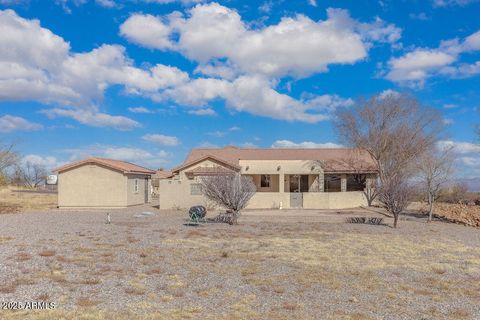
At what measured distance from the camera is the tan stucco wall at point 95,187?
3162 centimetres

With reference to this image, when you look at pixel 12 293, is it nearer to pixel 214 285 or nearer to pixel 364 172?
pixel 214 285

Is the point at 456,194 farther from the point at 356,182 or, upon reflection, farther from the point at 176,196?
the point at 176,196

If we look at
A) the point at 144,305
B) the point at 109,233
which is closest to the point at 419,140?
the point at 109,233

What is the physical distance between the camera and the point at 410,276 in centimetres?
1060

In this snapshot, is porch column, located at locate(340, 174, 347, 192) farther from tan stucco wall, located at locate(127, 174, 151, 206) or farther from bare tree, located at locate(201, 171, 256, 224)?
tan stucco wall, located at locate(127, 174, 151, 206)

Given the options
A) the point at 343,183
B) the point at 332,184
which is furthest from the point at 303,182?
the point at 343,183

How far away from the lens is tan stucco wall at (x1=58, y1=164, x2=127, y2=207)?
31.6 meters

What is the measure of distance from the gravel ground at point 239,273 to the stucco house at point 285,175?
38.9 ft

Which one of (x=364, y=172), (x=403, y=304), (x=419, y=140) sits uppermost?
(x=419, y=140)

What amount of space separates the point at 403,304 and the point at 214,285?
143 inches

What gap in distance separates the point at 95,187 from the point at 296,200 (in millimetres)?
13867

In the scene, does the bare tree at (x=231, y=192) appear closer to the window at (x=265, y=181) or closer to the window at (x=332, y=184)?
the window at (x=265, y=181)

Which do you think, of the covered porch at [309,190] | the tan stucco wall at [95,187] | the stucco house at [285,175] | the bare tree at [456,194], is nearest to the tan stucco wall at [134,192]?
the tan stucco wall at [95,187]

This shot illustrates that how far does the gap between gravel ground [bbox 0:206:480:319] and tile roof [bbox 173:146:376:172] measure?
17.2 metres
